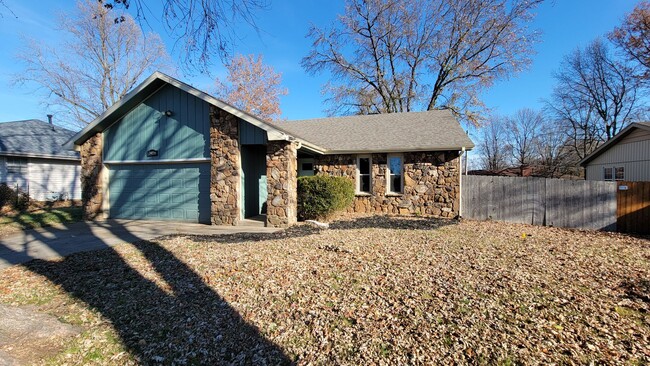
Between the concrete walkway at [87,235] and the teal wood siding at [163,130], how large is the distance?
7.59 feet

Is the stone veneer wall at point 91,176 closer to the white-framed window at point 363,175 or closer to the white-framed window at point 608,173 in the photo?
the white-framed window at point 363,175

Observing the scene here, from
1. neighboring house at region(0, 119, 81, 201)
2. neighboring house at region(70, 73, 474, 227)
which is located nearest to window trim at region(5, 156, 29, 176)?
neighboring house at region(0, 119, 81, 201)

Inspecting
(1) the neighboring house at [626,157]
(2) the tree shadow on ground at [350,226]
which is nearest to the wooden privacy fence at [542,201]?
(2) the tree shadow on ground at [350,226]

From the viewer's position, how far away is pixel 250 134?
939 centimetres

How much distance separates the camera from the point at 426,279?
14.9 ft

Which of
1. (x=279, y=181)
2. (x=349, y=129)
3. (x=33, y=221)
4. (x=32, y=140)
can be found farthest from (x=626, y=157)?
(x=32, y=140)

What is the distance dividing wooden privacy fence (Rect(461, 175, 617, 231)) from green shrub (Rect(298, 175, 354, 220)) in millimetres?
5146

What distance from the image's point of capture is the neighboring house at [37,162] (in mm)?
14398

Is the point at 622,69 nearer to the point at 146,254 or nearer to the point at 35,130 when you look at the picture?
the point at 146,254

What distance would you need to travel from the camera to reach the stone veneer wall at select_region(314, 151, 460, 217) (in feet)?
37.4

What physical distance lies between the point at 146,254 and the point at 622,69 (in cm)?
3673

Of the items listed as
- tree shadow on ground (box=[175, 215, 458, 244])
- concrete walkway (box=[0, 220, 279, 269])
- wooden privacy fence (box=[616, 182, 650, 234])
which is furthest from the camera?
wooden privacy fence (box=[616, 182, 650, 234])

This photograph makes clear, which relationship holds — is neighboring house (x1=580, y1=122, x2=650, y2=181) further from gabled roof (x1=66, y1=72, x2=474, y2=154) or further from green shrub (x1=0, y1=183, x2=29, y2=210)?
green shrub (x1=0, y1=183, x2=29, y2=210)

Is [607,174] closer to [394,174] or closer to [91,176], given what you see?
[394,174]
